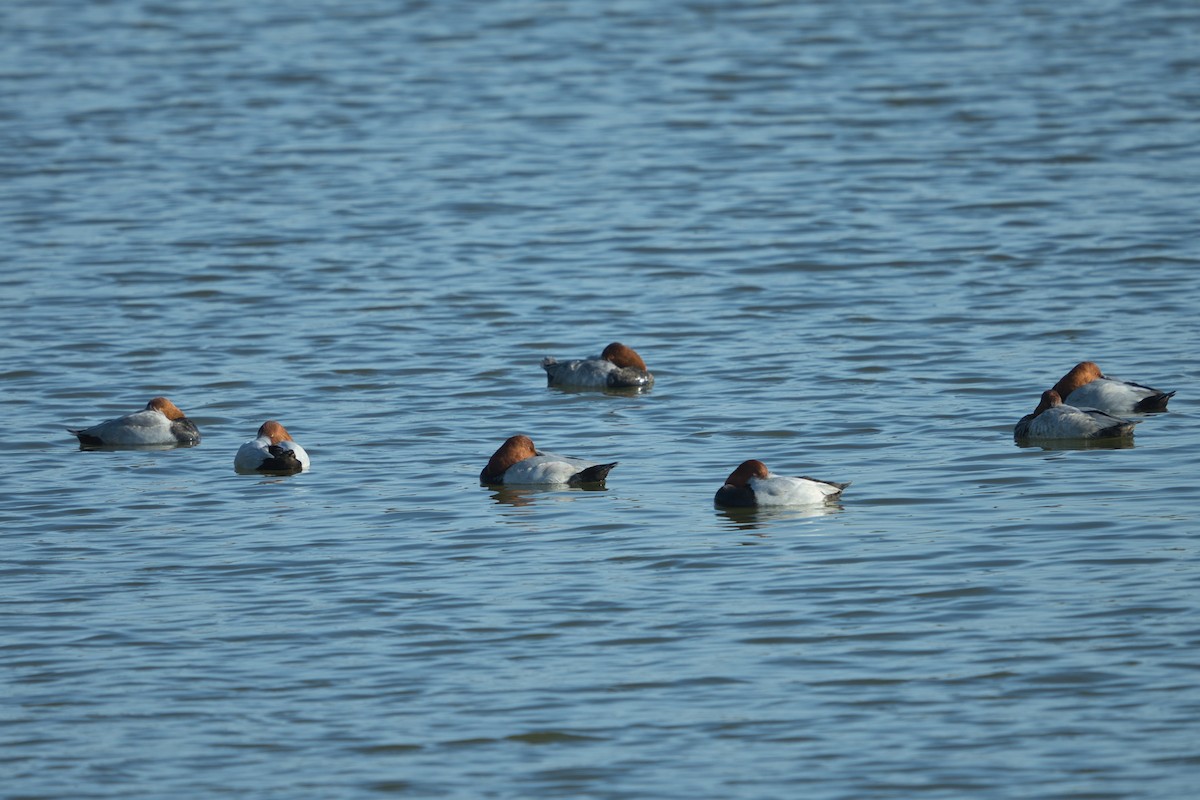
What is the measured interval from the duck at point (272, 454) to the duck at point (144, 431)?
1175 millimetres

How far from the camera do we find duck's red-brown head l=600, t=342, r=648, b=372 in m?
19.3

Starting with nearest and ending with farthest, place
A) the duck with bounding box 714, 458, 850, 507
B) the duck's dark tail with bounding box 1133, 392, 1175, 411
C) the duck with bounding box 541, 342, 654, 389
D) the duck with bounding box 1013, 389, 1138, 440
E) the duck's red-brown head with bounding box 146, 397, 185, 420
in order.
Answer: the duck with bounding box 714, 458, 850, 507
the duck with bounding box 1013, 389, 1138, 440
the duck's dark tail with bounding box 1133, 392, 1175, 411
the duck's red-brown head with bounding box 146, 397, 185, 420
the duck with bounding box 541, 342, 654, 389

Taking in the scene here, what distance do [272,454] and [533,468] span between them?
7.61 feet

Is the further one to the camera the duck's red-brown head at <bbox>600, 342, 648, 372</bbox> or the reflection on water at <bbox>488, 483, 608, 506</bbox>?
the duck's red-brown head at <bbox>600, 342, 648, 372</bbox>

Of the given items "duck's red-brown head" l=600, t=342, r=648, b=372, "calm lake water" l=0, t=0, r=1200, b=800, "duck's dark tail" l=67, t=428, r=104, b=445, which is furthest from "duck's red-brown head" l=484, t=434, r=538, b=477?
"duck's dark tail" l=67, t=428, r=104, b=445

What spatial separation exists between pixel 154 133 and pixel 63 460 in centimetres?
1830

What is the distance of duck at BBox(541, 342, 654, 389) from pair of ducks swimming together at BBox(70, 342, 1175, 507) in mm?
2749

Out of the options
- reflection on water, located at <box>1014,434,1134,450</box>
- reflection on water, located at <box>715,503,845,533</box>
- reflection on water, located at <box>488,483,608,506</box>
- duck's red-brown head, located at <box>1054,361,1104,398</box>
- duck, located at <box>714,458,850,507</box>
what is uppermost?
duck's red-brown head, located at <box>1054,361,1104,398</box>

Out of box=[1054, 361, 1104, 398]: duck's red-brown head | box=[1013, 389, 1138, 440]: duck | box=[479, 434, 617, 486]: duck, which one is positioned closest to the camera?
box=[479, 434, 617, 486]: duck

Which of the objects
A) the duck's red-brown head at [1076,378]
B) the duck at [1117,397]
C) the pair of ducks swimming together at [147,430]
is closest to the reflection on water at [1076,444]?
the duck at [1117,397]

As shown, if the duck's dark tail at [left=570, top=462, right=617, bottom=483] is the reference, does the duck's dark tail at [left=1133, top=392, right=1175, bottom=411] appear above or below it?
above

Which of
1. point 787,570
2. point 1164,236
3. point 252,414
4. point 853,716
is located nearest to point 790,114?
point 1164,236

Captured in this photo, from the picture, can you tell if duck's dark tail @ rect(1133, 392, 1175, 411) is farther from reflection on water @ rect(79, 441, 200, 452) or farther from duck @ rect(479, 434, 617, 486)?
reflection on water @ rect(79, 441, 200, 452)

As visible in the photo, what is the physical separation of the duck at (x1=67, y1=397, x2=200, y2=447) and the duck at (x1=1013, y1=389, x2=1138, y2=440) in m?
7.48
